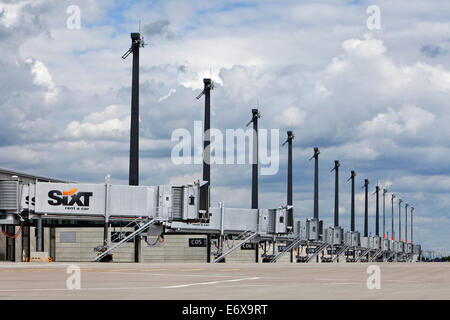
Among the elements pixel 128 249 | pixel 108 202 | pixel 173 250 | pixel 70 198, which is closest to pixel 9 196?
pixel 70 198

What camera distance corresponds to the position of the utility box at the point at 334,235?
15629cm

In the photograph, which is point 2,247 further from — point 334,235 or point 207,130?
point 334,235

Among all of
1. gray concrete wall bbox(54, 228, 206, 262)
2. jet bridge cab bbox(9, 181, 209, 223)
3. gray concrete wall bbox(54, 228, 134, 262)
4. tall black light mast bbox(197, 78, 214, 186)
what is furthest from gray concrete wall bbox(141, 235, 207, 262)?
jet bridge cab bbox(9, 181, 209, 223)

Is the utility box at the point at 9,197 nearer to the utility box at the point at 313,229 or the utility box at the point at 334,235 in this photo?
the utility box at the point at 313,229

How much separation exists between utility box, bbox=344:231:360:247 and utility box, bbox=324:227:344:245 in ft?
39.2

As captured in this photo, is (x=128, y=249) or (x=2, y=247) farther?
(x=128, y=249)

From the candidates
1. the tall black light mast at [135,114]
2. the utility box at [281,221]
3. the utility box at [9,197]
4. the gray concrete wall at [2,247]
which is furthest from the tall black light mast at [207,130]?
the utility box at [9,197]

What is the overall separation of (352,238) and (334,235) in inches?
944

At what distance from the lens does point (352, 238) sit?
18475 centimetres

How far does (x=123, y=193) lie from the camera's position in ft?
256

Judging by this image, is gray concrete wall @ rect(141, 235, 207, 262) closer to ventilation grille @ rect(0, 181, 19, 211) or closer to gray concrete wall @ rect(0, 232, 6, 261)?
gray concrete wall @ rect(0, 232, 6, 261)

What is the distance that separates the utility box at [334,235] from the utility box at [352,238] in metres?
11.9

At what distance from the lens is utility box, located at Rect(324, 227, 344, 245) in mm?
156288
